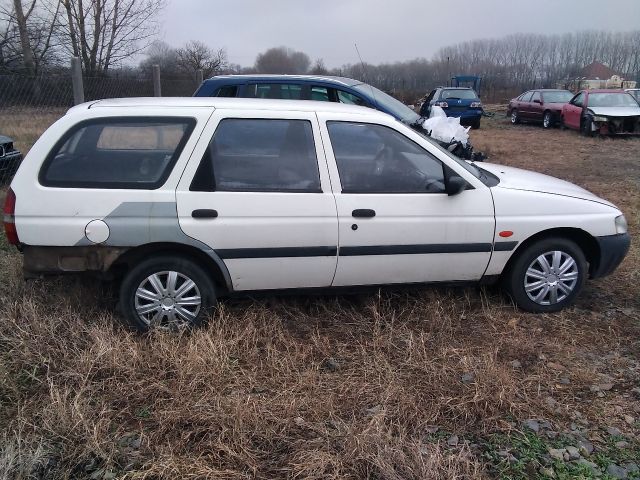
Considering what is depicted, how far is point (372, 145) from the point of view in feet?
12.7

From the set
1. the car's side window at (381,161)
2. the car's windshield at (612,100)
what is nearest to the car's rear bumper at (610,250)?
the car's side window at (381,161)

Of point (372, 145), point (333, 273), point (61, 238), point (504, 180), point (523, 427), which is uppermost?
point (372, 145)

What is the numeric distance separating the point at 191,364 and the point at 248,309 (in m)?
0.82

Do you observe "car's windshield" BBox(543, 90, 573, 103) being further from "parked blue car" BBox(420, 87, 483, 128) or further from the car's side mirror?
the car's side mirror

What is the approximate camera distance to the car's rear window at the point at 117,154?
352 centimetres

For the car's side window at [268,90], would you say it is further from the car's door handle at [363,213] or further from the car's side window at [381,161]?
the car's door handle at [363,213]

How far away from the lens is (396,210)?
377cm

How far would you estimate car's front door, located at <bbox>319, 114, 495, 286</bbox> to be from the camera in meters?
3.75

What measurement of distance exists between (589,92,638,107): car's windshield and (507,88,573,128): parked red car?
233 cm

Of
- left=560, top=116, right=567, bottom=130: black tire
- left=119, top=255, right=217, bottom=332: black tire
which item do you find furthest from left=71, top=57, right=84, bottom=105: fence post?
left=560, top=116, right=567, bottom=130: black tire

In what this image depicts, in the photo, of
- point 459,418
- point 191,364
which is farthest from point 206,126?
point 459,418

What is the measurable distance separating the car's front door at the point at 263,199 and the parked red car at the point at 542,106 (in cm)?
1716

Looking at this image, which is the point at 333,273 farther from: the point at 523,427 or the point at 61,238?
the point at 61,238

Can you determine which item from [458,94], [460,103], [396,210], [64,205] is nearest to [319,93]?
[396,210]
